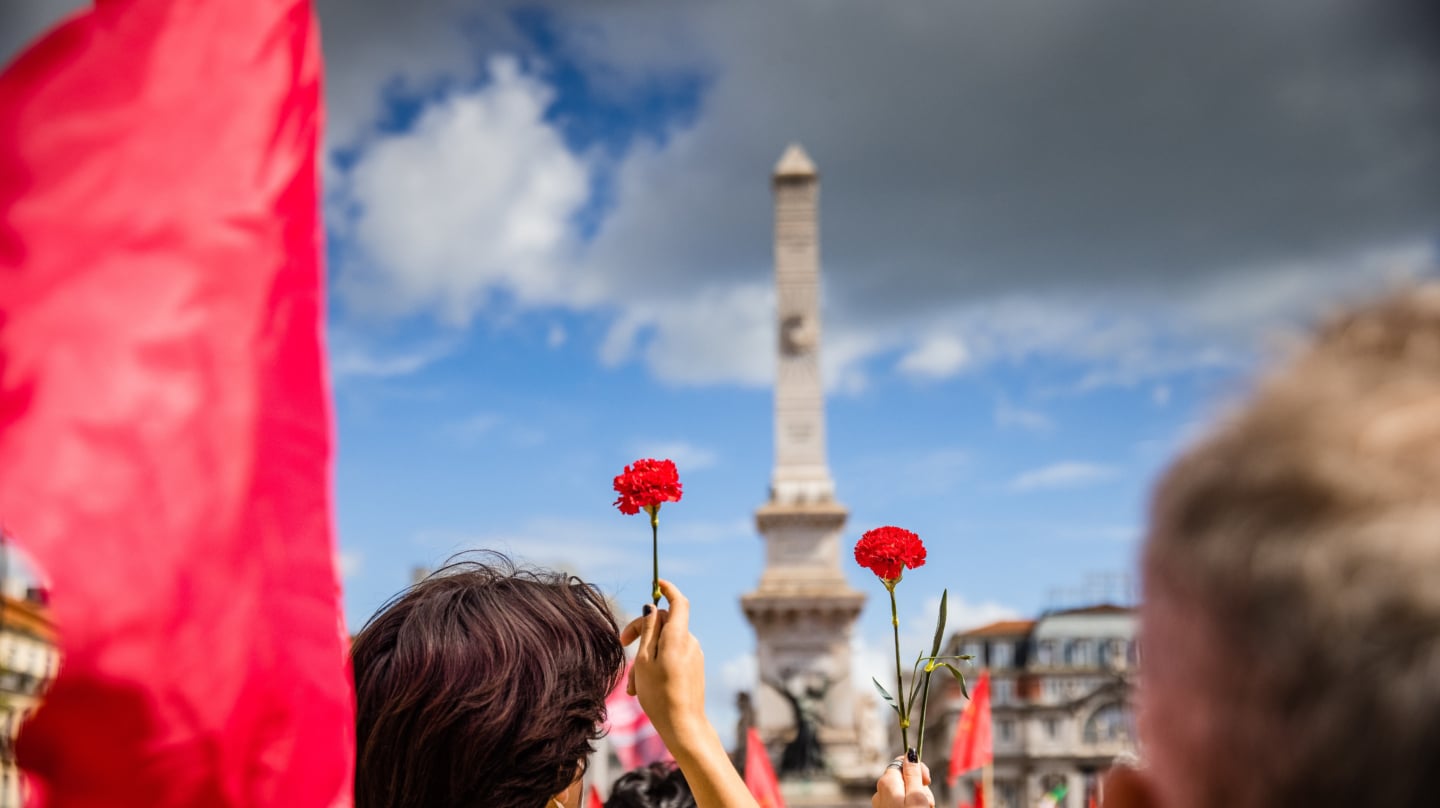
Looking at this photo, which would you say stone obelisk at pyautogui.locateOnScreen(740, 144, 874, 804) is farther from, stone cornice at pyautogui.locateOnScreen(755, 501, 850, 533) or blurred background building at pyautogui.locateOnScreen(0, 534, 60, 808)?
blurred background building at pyautogui.locateOnScreen(0, 534, 60, 808)

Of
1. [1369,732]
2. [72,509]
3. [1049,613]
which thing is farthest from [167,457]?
[1049,613]

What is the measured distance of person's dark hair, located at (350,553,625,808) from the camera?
1918 mm

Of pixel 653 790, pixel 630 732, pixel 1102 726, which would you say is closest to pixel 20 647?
pixel 653 790

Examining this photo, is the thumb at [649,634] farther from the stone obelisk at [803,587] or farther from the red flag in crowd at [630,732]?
the stone obelisk at [803,587]

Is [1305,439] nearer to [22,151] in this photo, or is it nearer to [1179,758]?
[1179,758]

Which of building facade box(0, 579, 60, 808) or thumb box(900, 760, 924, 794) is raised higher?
building facade box(0, 579, 60, 808)

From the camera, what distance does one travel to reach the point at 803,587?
1201 inches

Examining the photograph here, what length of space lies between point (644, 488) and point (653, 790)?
2142 millimetres

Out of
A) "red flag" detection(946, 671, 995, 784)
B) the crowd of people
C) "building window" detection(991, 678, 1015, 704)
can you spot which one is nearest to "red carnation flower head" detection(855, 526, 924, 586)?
the crowd of people

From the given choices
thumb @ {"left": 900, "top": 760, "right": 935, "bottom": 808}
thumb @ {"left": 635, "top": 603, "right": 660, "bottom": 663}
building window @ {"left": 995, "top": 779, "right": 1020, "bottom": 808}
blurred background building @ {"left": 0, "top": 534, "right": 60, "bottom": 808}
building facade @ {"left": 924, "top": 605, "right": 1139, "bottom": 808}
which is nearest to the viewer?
blurred background building @ {"left": 0, "top": 534, "right": 60, "bottom": 808}

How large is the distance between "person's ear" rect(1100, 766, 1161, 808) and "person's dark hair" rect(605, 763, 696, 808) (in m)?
3.45

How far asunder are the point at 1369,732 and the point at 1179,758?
0.47 ft

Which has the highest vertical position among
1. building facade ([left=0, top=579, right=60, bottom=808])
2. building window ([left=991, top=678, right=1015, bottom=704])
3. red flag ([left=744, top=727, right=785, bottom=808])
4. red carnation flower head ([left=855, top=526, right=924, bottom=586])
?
red carnation flower head ([left=855, top=526, right=924, bottom=586])

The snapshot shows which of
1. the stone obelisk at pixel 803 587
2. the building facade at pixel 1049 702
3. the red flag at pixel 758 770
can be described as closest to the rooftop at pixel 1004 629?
the building facade at pixel 1049 702
